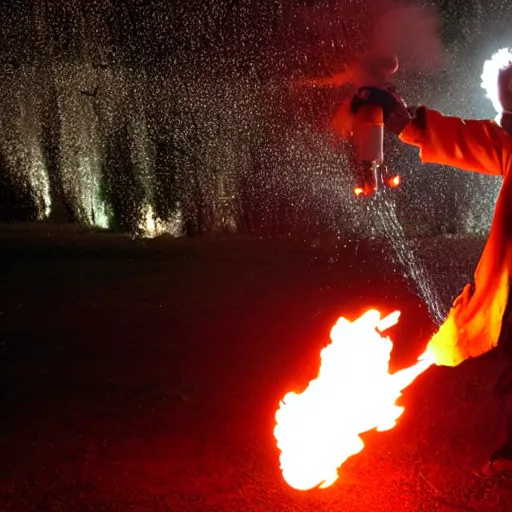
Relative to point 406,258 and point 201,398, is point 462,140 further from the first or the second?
point 406,258

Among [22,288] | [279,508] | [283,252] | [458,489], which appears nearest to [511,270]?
[458,489]

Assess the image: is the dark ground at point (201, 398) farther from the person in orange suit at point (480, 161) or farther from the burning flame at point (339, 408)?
the person in orange suit at point (480, 161)

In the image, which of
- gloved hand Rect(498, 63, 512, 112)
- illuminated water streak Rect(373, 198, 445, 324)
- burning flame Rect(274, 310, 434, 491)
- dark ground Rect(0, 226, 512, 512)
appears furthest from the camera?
illuminated water streak Rect(373, 198, 445, 324)

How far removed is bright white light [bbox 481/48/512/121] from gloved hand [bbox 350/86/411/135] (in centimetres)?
41

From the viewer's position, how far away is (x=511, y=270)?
2781 mm

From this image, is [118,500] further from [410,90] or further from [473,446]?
[410,90]

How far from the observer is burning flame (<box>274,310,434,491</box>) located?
9.49ft

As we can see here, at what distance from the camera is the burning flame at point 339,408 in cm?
289

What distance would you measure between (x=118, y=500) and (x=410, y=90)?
35.5ft

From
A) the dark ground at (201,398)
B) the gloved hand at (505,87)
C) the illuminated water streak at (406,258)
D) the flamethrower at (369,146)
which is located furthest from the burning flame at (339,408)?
the illuminated water streak at (406,258)

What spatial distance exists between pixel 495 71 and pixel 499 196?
1.87 ft

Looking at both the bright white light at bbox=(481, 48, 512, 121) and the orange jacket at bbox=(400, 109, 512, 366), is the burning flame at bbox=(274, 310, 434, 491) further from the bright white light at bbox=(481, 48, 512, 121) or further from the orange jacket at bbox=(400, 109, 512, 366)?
the bright white light at bbox=(481, 48, 512, 121)

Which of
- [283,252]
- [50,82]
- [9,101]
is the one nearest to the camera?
[283,252]

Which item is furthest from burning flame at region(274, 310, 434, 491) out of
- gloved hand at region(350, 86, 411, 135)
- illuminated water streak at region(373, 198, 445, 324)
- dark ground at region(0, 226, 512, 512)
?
illuminated water streak at region(373, 198, 445, 324)
